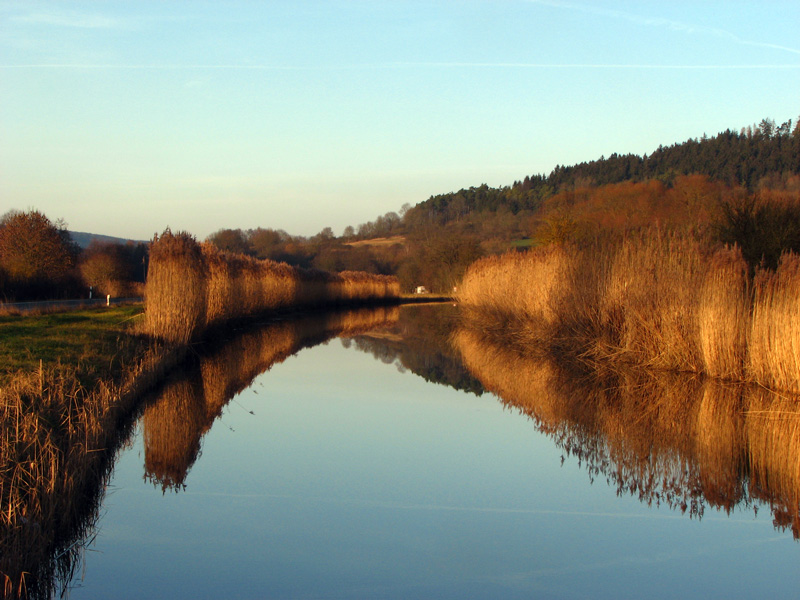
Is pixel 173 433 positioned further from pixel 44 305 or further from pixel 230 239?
pixel 230 239

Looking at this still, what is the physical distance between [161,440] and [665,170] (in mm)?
72965

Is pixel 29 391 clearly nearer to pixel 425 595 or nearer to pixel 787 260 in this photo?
pixel 425 595

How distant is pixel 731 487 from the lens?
18.4 feet

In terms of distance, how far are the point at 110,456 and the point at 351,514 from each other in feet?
8.56

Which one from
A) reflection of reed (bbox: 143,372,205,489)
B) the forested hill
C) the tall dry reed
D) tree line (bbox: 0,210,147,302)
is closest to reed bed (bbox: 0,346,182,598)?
reflection of reed (bbox: 143,372,205,489)

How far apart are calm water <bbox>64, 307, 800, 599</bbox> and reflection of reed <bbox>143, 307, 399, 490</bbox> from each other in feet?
0.14

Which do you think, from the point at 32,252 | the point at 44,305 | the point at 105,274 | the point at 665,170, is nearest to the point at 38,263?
the point at 32,252

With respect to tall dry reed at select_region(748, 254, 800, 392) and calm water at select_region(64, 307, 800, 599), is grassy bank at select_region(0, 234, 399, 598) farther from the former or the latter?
tall dry reed at select_region(748, 254, 800, 392)

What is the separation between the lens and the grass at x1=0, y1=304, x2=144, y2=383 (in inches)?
348

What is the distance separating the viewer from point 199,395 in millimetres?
9500

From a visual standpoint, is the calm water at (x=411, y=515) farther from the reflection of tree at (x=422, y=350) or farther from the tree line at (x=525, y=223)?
the tree line at (x=525, y=223)

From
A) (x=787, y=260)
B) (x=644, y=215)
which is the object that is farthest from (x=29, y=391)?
(x=644, y=215)

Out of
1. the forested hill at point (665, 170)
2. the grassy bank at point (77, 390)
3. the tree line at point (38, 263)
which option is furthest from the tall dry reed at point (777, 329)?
the forested hill at point (665, 170)

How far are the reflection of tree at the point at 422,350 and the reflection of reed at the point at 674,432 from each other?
2.39ft
